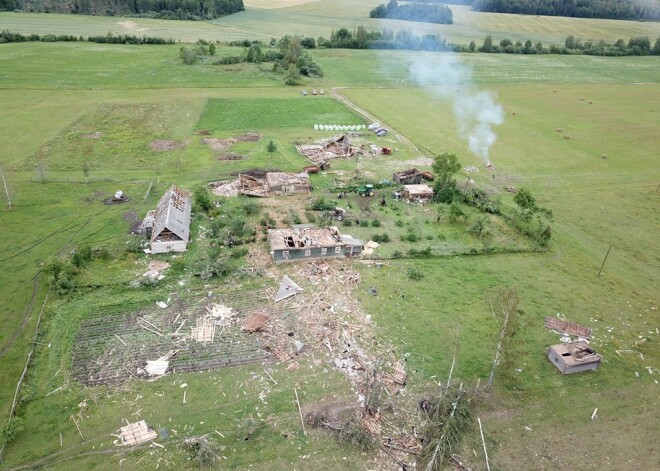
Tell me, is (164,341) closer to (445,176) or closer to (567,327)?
Result: (567,327)

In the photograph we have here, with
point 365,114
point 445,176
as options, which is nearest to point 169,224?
point 445,176

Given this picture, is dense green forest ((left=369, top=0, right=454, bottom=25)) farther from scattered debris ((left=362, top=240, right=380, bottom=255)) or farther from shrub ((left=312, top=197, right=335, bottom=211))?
scattered debris ((left=362, top=240, right=380, bottom=255))

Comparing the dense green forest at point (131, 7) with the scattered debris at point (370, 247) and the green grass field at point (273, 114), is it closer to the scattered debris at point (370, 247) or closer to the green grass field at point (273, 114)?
the green grass field at point (273, 114)

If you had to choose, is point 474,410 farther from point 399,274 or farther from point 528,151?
point 528,151

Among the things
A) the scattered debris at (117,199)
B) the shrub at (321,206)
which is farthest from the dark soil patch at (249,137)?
the shrub at (321,206)

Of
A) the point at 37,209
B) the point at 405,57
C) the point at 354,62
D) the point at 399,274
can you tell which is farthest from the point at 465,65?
the point at 37,209

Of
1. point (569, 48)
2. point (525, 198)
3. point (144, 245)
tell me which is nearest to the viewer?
point (144, 245)
